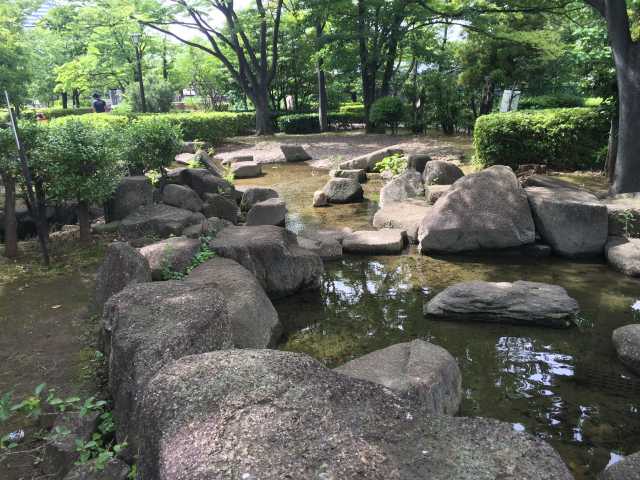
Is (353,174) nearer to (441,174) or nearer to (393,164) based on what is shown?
(393,164)

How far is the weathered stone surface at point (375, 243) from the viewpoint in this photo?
6980 millimetres

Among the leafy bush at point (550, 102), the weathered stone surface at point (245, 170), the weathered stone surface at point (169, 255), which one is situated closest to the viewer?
the weathered stone surface at point (169, 255)

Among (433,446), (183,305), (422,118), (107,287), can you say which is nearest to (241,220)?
(107,287)

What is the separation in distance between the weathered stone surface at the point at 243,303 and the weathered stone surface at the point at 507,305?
1695 mm

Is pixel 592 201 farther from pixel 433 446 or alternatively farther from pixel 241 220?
pixel 433 446

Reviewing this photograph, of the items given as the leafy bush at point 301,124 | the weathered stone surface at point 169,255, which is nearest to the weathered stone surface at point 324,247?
the weathered stone surface at point 169,255

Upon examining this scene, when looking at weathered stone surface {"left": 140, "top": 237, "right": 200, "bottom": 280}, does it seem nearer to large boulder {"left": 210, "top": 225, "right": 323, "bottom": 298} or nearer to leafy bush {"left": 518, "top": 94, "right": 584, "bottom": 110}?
large boulder {"left": 210, "top": 225, "right": 323, "bottom": 298}

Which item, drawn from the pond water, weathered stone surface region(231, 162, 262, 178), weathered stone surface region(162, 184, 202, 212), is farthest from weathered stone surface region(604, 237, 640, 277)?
weathered stone surface region(231, 162, 262, 178)

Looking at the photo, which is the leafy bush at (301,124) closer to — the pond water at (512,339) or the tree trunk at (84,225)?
the pond water at (512,339)

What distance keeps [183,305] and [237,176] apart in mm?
10776

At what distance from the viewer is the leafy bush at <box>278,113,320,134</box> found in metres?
23.6

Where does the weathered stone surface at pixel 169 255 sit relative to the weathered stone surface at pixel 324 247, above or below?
above

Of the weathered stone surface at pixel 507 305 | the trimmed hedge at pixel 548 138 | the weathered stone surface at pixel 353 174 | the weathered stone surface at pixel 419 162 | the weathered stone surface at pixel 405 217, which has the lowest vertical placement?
the weathered stone surface at pixel 507 305

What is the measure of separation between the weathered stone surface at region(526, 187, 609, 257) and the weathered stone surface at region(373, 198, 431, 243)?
1.79 metres
